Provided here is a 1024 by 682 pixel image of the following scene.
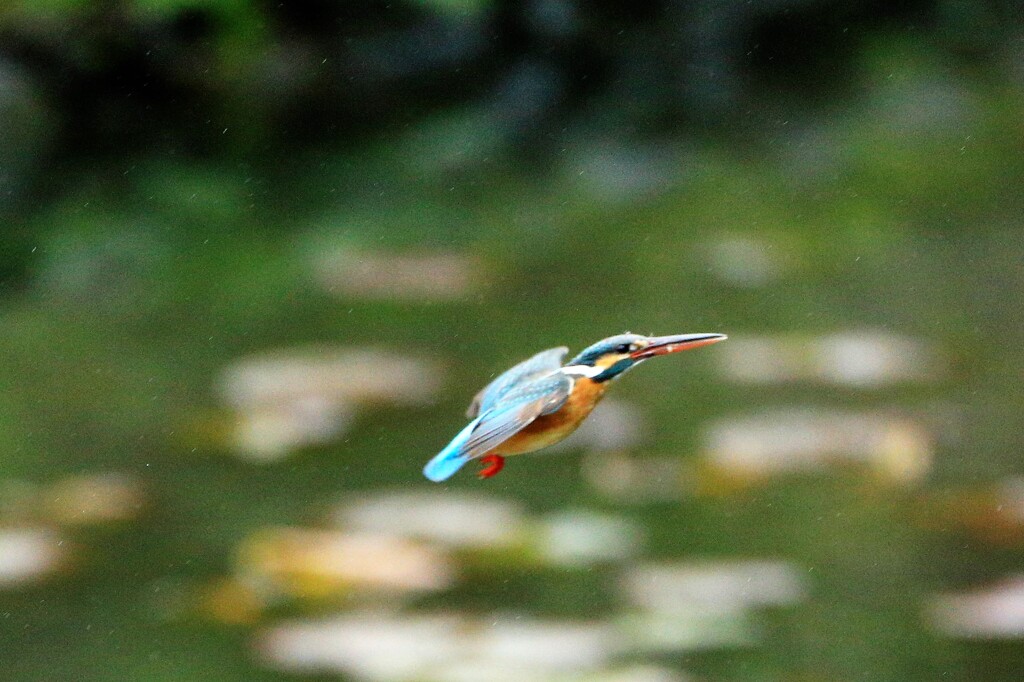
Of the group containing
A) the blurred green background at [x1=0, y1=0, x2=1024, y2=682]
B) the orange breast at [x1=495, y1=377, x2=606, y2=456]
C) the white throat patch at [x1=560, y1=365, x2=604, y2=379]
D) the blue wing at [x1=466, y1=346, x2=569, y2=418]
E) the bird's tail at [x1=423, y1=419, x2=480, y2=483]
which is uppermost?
the blurred green background at [x1=0, y1=0, x2=1024, y2=682]

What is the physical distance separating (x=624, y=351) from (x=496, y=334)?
3.02 meters

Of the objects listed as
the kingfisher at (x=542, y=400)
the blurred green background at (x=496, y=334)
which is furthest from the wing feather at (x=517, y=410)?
the blurred green background at (x=496, y=334)

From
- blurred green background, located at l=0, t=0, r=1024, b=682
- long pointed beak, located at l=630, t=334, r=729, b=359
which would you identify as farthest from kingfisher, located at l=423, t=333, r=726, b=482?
blurred green background, located at l=0, t=0, r=1024, b=682

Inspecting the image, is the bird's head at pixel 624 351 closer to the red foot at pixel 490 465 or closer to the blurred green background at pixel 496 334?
the red foot at pixel 490 465

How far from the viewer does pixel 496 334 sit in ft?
11.0

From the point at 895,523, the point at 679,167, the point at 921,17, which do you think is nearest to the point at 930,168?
the point at 679,167

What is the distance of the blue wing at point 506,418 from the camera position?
31 cm

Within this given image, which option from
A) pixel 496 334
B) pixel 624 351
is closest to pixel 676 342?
pixel 624 351

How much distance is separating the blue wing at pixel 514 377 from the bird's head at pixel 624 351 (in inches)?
0.4

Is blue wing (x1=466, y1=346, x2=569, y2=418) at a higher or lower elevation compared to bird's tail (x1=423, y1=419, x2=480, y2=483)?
higher

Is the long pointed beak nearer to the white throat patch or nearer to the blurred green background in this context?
the white throat patch

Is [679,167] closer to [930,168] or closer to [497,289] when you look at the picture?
[930,168]

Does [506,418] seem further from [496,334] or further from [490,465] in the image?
[496,334]

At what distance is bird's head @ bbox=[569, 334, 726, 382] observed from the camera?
335 millimetres
